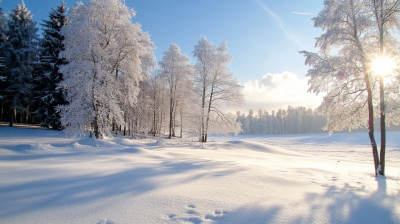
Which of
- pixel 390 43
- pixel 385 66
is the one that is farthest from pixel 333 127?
pixel 390 43

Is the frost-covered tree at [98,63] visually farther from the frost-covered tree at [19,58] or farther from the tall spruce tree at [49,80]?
the frost-covered tree at [19,58]

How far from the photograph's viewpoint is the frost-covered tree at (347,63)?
846cm

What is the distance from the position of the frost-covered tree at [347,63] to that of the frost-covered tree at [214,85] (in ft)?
32.1

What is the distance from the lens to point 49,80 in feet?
66.2

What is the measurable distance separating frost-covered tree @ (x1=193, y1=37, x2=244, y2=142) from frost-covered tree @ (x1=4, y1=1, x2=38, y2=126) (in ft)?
61.8

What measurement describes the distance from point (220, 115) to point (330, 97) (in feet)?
35.7

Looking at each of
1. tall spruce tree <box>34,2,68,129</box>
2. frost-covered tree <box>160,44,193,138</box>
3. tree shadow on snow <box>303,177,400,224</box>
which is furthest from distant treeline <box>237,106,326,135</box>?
tree shadow on snow <box>303,177,400,224</box>

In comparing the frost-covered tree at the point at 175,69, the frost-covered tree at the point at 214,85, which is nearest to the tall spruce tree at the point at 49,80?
the frost-covered tree at the point at 175,69

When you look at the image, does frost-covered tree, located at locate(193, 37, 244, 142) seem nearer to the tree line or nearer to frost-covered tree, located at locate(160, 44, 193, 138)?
the tree line

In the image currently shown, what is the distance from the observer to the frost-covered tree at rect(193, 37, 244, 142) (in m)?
18.6

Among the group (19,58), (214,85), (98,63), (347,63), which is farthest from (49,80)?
(347,63)

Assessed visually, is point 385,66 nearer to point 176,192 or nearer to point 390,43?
point 390,43

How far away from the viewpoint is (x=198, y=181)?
5.02m

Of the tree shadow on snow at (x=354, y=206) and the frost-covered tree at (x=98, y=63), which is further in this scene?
the frost-covered tree at (x=98, y=63)
